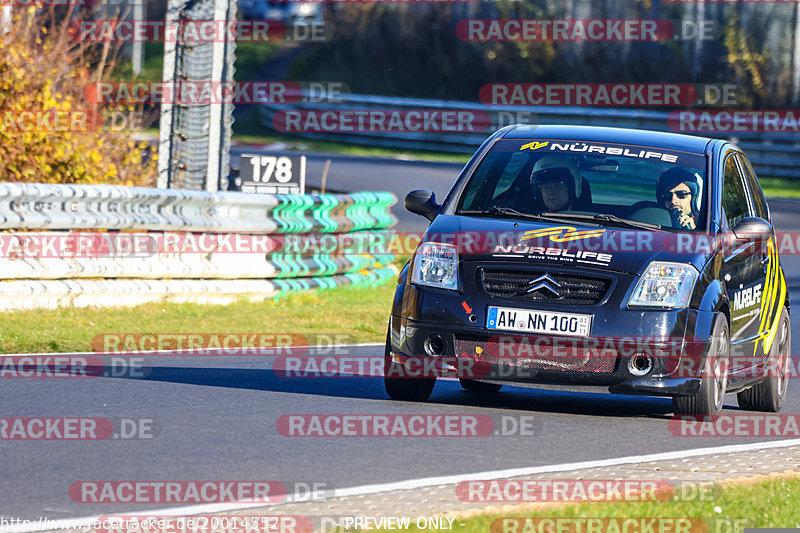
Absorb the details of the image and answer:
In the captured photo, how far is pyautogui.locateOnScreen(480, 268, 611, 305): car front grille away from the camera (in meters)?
8.30

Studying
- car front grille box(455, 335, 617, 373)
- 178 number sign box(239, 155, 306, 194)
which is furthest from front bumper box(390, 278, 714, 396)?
178 number sign box(239, 155, 306, 194)

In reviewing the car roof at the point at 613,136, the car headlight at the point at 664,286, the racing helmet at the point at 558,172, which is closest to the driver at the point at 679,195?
the car roof at the point at 613,136

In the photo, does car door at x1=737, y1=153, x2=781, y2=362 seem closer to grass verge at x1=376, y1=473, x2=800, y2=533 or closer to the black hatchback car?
the black hatchback car

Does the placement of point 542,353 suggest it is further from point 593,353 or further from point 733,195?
point 733,195

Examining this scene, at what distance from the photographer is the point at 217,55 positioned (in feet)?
52.4

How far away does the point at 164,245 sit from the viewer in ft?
45.6

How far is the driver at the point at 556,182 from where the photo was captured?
9.11 meters

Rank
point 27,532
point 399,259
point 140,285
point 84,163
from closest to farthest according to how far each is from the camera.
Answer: point 27,532 → point 140,285 → point 84,163 → point 399,259

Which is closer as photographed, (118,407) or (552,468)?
(552,468)

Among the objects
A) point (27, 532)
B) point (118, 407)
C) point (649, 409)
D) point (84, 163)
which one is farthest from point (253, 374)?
point (84, 163)

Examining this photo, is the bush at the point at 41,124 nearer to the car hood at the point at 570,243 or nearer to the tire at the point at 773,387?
the car hood at the point at 570,243

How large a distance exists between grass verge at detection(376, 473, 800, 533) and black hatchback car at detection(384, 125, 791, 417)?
1806 millimetres

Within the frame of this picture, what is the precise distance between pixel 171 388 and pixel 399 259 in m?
10.3

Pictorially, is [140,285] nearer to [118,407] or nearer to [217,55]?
[217,55]
